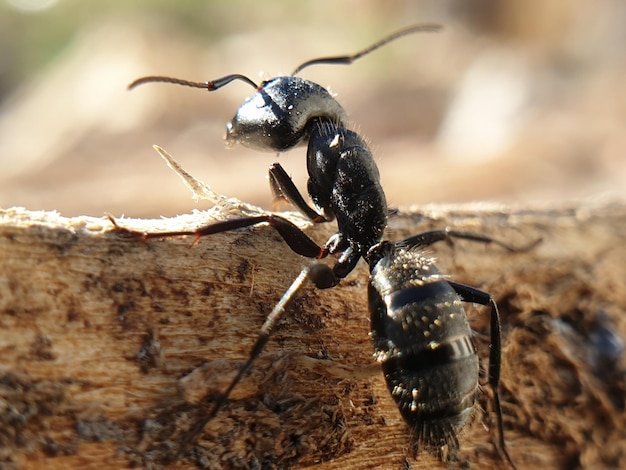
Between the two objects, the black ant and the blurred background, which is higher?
the blurred background

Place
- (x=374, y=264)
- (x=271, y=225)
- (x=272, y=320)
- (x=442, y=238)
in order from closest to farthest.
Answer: (x=272, y=320), (x=271, y=225), (x=374, y=264), (x=442, y=238)

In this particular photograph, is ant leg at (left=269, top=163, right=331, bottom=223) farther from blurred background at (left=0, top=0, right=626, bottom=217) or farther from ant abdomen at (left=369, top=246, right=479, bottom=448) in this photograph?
ant abdomen at (left=369, top=246, right=479, bottom=448)

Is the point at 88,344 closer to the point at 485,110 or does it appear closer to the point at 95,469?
the point at 95,469

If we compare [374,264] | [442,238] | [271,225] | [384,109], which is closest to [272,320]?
[271,225]

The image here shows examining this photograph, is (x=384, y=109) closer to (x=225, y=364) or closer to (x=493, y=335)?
(x=493, y=335)

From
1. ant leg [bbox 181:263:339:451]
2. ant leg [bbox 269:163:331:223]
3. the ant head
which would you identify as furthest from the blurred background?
ant leg [bbox 181:263:339:451]

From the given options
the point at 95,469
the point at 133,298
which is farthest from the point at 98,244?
the point at 95,469

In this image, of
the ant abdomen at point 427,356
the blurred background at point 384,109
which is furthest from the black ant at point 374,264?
the blurred background at point 384,109
